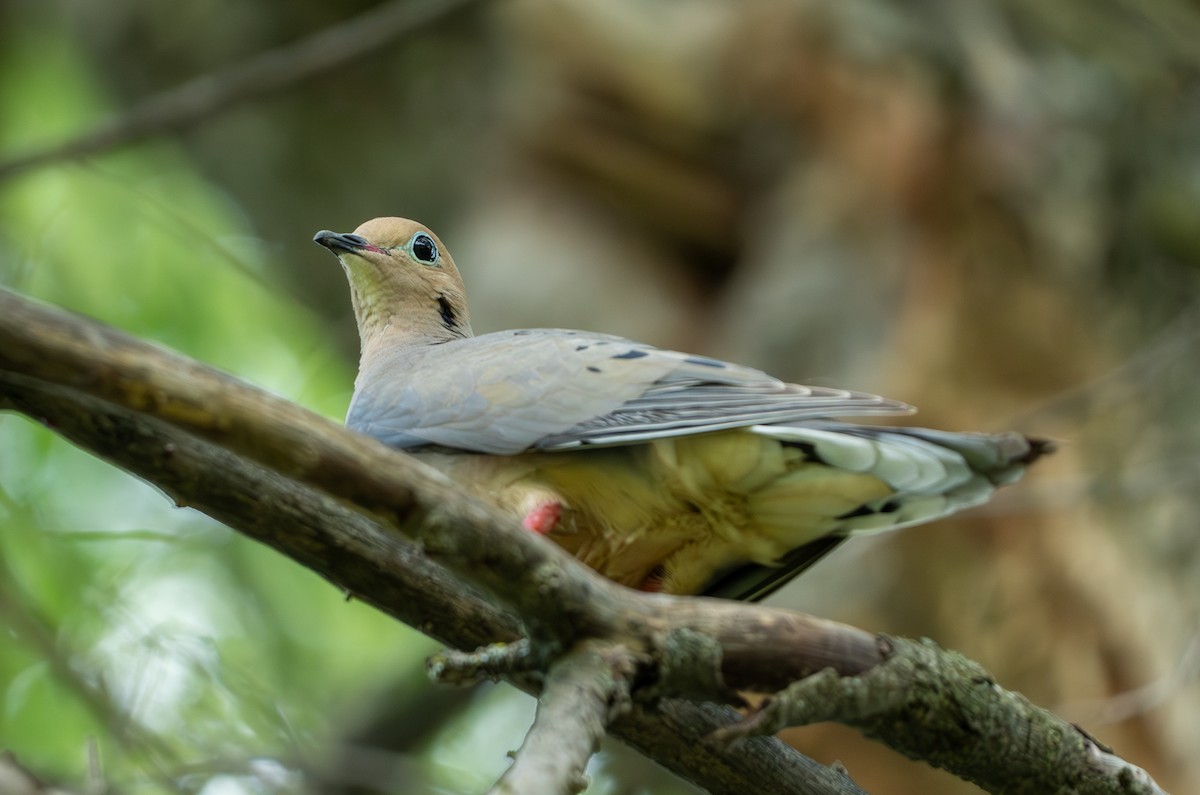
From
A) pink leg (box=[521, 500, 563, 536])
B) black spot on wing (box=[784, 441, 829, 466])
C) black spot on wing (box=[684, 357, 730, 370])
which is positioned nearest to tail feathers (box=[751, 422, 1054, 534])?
black spot on wing (box=[784, 441, 829, 466])

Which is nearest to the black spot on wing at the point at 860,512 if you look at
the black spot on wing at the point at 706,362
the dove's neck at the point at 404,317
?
the black spot on wing at the point at 706,362

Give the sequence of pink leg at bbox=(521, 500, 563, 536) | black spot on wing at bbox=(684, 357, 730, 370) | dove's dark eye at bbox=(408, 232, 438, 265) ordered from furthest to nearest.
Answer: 1. dove's dark eye at bbox=(408, 232, 438, 265)
2. black spot on wing at bbox=(684, 357, 730, 370)
3. pink leg at bbox=(521, 500, 563, 536)

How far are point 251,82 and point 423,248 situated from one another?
1324 millimetres

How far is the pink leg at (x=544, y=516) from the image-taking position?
3.39 metres

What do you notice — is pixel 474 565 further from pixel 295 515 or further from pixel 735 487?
pixel 735 487

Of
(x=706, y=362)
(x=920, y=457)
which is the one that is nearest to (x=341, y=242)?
(x=706, y=362)

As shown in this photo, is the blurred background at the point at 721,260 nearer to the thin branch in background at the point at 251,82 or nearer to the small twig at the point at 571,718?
the thin branch in background at the point at 251,82

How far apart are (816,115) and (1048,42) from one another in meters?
1.54

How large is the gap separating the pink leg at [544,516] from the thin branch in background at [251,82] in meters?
2.76

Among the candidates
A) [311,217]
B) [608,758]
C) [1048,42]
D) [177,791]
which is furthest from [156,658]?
[1048,42]

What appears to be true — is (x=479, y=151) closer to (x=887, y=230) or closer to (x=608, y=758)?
(x=887, y=230)

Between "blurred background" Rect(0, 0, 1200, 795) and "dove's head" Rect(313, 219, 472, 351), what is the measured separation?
1.95 meters

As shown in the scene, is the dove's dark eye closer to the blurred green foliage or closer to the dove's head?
the dove's head

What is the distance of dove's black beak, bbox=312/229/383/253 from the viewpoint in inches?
175
